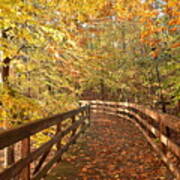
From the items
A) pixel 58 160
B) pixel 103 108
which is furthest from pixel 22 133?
pixel 103 108

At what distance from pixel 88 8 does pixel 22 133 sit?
382 cm

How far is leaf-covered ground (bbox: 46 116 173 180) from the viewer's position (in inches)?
200

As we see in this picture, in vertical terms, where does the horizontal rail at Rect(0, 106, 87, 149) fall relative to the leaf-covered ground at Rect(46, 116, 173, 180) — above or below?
above

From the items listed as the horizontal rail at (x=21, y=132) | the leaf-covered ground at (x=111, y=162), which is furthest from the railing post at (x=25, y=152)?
the leaf-covered ground at (x=111, y=162)

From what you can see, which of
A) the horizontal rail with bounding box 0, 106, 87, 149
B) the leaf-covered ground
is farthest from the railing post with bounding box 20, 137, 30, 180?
the leaf-covered ground

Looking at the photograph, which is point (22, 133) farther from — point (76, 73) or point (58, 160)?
point (76, 73)

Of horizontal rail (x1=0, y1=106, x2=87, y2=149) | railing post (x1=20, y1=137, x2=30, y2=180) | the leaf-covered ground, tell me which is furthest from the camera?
the leaf-covered ground

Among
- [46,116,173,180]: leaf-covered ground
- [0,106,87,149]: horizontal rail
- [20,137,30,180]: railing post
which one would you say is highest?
[0,106,87,149]: horizontal rail

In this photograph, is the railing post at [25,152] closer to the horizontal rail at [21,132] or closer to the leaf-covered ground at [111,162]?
the horizontal rail at [21,132]

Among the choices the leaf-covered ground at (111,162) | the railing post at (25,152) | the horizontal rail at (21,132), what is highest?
the horizontal rail at (21,132)

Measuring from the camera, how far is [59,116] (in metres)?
5.55

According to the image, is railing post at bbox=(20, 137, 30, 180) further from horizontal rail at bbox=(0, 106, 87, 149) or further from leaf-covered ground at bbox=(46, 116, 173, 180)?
leaf-covered ground at bbox=(46, 116, 173, 180)

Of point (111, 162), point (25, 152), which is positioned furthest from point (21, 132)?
point (111, 162)

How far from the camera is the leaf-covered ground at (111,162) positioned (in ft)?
16.6
